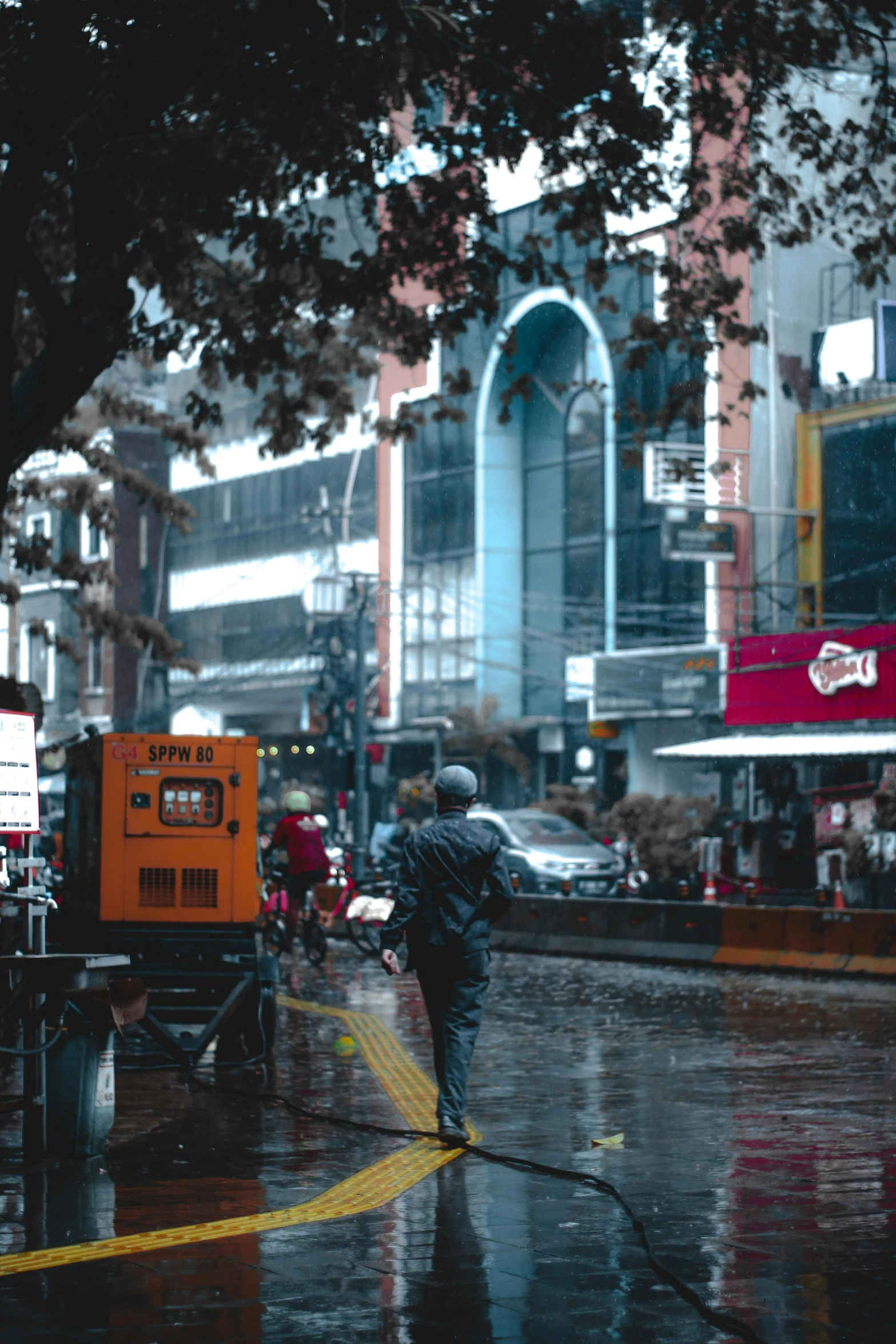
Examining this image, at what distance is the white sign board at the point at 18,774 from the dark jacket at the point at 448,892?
177 centimetres

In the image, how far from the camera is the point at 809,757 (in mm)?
34500

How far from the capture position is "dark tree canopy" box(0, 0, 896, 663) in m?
12.7

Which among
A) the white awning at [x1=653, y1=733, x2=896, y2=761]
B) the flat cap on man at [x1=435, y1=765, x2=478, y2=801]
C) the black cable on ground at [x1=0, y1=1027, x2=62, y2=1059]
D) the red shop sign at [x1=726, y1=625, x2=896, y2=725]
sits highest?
the red shop sign at [x1=726, y1=625, x2=896, y2=725]

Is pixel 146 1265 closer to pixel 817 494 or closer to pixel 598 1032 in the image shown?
pixel 598 1032

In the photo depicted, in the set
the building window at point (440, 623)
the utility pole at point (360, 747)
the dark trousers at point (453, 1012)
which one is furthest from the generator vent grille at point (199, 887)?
the building window at point (440, 623)

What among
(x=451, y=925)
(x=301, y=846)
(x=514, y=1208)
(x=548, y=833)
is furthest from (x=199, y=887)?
(x=548, y=833)

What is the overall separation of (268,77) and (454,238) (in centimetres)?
295

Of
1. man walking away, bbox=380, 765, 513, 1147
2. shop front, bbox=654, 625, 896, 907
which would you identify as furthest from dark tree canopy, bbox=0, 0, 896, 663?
shop front, bbox=654, 625, 896, 907

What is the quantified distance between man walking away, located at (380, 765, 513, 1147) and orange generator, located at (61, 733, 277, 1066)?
10.7 feet

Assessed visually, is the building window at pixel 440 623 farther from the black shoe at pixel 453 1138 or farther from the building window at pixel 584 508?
the black shoe at pixel 453 1138

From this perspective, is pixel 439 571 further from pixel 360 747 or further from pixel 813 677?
pixel 813 677

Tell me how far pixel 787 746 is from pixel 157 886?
24.6 meters

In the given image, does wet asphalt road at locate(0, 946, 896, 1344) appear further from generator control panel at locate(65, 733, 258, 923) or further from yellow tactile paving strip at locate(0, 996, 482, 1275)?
generator control panel at locate(65, 733, 258, 923)

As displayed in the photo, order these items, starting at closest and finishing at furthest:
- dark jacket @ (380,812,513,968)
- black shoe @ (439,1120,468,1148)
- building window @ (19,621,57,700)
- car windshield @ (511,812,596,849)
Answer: black shoe @ (439,1120,468,1148) < dark jacket @ (380,812,513,968) < car windshield @ (511,812,596,849) < building window @ (19,621,57,700)
